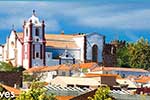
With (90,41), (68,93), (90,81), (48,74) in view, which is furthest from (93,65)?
(68,93)

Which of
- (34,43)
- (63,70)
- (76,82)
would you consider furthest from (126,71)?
(76,82)

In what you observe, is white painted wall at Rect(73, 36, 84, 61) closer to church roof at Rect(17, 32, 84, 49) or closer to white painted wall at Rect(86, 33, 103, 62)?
church roof at Rect(17, 32, 84, 49)

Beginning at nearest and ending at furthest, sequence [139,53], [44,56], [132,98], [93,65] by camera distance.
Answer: [132,98] → [93,65] → [44,56] → [139,53]

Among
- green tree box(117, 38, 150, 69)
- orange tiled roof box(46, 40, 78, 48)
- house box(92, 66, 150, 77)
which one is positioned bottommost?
house box(92, 66, 150, 77)

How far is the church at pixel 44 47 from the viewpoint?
431 ft

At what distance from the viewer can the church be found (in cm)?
13125

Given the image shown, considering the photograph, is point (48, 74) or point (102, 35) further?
point (102, 35)

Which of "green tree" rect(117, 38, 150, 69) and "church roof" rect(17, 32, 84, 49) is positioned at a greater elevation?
"church roof" rect(17, 32, 84, 49)

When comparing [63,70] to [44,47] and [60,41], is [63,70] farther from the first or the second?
[60,41]

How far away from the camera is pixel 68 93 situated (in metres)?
53.9

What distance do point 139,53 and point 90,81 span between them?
218 feet

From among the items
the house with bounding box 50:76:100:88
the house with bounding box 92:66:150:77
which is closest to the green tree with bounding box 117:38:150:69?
the house with bounding box 92:66:150:77

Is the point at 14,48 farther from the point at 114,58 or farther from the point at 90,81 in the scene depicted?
the point at 90,81

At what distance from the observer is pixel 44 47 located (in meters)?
132
